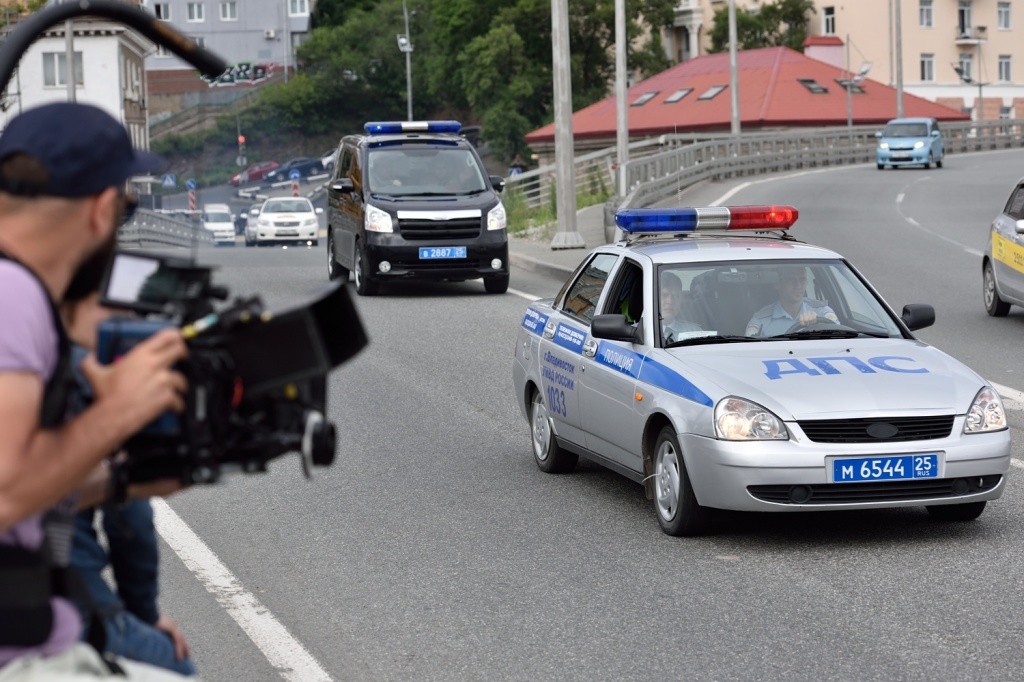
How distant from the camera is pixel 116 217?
2.74 meters

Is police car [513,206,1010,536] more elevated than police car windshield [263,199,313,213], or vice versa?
police car windshield [263,199,313,213]

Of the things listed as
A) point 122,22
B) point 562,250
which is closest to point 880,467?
point 122,22

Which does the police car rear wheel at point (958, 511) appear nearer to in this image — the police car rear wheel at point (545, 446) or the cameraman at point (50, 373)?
the police car rear wheel at point (545, 446)

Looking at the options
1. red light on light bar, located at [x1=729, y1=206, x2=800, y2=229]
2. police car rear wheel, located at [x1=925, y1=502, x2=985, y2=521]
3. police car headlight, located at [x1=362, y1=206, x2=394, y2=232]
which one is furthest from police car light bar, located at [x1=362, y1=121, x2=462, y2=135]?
police car rear wheel, located at [x1=925, y1=502, x2=985, y2=521]

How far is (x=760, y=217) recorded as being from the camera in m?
10.2

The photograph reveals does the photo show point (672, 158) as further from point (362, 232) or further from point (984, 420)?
point (984, 420)

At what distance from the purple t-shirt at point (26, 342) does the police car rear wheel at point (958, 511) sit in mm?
6179

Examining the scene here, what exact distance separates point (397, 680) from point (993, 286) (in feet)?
45.0

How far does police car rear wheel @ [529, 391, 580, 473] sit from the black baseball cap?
23.7 feet

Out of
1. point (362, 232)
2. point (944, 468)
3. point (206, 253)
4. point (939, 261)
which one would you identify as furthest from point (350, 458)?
point (939, 261)

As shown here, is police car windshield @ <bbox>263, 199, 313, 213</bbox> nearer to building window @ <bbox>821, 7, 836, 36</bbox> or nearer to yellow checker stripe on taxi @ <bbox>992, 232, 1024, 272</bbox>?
yellow checker stripe on taxi @ <bbox>992, 232, 1024, 272</bbox>

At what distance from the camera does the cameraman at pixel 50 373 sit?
256cm

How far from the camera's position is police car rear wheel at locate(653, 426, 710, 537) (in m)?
8.02

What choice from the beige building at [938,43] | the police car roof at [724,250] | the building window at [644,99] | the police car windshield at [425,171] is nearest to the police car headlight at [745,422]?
the police car roof at [724,250]
